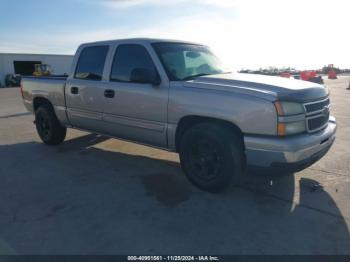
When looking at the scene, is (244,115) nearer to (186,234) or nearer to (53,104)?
(186,234)

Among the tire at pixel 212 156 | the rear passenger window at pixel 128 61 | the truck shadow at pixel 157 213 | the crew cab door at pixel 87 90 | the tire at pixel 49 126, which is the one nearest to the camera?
the truck shadow at pixel 157 213

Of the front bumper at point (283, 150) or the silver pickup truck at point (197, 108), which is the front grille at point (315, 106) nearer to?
the silver pickup truck at point (197, 108)

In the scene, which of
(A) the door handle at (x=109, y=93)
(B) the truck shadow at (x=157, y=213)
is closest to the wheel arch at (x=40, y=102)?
(B) the truck shadow at (x=157, y=213)

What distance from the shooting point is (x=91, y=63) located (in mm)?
5543

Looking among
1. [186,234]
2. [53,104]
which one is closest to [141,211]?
[186,234]

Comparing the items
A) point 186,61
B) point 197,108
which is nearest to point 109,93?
point 186,61

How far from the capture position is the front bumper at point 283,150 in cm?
346

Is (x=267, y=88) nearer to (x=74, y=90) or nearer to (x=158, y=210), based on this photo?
(x=158, y=210)

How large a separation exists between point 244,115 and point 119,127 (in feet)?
7.19

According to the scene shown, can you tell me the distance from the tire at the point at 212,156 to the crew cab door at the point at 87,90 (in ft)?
5.98

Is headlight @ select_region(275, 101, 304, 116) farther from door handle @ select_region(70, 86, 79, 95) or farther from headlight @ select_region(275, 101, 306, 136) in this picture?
door handle @ select_region(70, 86, 79, 95)

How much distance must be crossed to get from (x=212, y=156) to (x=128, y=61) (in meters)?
2.00

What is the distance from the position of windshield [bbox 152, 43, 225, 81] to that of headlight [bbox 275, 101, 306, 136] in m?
1.43

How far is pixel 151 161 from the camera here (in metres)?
5.55
